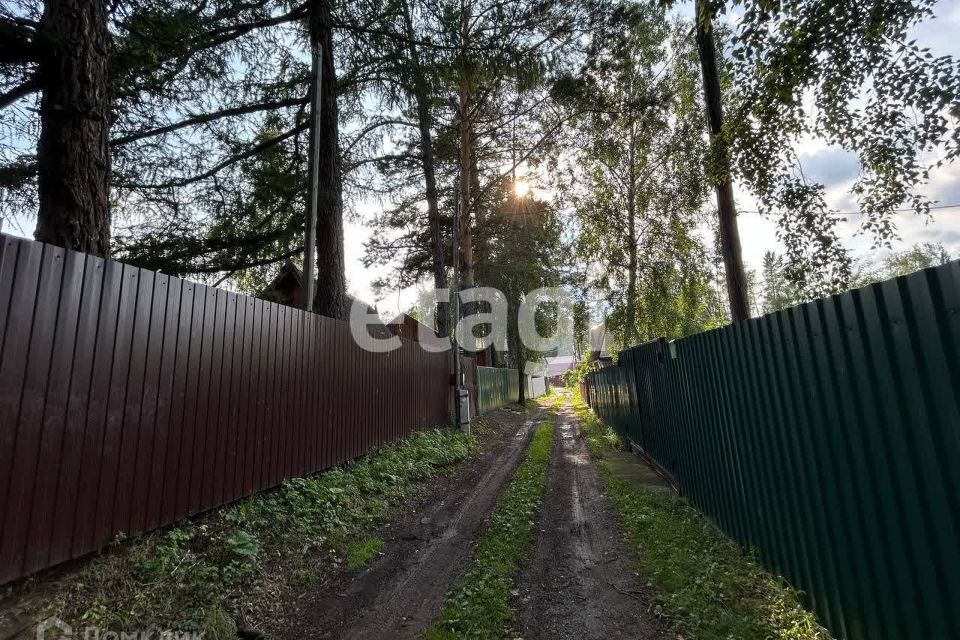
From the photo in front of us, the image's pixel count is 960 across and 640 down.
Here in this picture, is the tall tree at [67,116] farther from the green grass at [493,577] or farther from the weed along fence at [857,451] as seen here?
the weed along fence at [857,451]

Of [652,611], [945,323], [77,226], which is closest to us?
[945,323]

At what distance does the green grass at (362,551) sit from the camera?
3.81 meters

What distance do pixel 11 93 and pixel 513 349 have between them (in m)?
21.0

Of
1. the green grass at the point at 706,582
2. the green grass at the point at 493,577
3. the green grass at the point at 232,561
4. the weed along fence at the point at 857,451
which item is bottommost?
the green grass at the point at 493,577

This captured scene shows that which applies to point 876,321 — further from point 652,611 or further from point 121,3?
point 121,3

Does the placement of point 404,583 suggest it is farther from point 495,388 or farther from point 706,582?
point 495,388

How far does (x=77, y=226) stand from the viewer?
343 cm

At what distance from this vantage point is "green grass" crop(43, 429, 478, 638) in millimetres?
2584

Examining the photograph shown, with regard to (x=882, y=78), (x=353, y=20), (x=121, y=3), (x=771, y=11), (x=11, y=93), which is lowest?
(x=11, y=93)

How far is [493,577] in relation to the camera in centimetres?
342

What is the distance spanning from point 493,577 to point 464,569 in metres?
0.31

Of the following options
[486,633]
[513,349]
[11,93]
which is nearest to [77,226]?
[11,93]

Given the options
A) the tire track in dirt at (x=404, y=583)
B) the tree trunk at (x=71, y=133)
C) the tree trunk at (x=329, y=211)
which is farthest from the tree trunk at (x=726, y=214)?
the tree trunk at (x=71, y=133)

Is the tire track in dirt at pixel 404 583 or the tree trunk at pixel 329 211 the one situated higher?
the tree trunk at pixel 329 211
